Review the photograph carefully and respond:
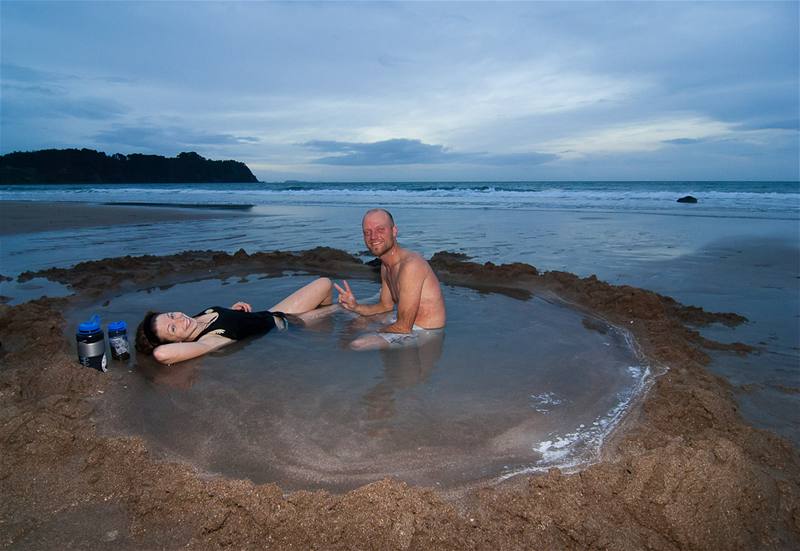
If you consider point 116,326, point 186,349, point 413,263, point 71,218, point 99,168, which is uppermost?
point 99,168

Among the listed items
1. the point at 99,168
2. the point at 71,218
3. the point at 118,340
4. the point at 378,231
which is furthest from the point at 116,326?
the point at 99,168

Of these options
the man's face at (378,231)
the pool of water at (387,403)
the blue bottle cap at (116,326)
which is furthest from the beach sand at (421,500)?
the man's face at (378,231)

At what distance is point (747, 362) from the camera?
13.6 feet

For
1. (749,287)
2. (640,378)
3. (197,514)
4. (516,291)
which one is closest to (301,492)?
(197,514)

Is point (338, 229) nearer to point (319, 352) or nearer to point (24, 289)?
point (24, 289)

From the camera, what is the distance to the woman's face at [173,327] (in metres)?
4.29

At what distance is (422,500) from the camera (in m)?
2.26

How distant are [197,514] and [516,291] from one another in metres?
5.25

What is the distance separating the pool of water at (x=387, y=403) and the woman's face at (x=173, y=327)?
28 cm

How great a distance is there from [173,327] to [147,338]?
248 mm

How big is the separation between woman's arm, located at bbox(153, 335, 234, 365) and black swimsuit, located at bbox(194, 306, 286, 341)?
2.4 inches

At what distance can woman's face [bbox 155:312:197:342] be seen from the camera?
429 cm

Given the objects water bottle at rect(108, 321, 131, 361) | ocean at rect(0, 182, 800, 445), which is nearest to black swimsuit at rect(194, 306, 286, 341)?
water bottle at rect(108, 321, 131, 361)

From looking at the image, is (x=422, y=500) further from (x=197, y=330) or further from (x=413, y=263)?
A: (x=197, y=330)
